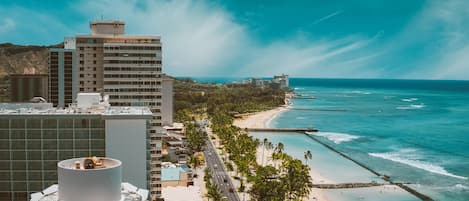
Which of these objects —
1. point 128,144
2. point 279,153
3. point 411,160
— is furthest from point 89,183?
point 411,160

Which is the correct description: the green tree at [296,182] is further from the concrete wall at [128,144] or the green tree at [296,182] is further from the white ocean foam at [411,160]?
the white ocean foam at [411,160]

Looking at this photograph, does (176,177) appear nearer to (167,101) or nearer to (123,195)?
(123,195)

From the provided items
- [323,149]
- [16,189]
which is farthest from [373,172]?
[16,189]

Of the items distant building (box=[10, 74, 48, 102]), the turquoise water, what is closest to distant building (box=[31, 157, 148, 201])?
the turquoise water

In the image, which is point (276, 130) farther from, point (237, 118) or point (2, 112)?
point (2, 112)

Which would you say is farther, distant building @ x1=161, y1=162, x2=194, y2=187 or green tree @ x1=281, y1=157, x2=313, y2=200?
distant building @ x1=161, y1=162, x2=194, y2=187

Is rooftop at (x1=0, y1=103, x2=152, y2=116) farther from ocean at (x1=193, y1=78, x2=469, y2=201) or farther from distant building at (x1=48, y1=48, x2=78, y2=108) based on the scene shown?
ocean at (x1=193, y1=78, x2=469, y2=201)
